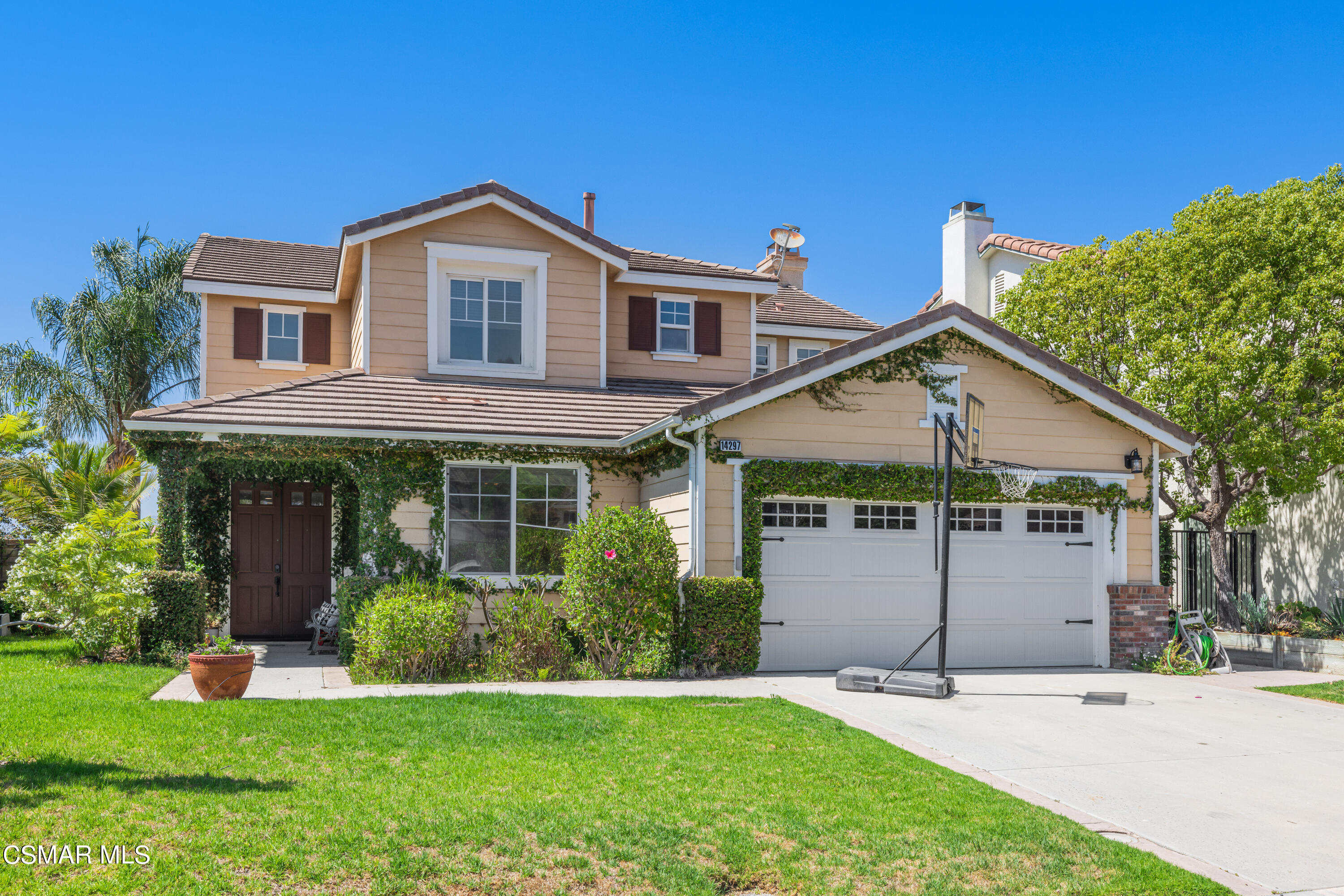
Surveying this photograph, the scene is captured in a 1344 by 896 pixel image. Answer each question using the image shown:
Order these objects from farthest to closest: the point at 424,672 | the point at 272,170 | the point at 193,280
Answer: the point at 272,170
the point at 193,280
the point at 424,672

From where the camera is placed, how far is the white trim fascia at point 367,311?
15359mm

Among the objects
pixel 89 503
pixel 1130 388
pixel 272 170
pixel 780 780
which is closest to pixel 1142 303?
pixel 1130 388

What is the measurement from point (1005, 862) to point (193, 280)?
15142 mm

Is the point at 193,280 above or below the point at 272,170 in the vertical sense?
below

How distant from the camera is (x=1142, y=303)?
56.2 feet

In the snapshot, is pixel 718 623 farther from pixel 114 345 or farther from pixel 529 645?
pixel 114 345

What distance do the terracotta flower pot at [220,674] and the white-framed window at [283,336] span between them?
8478 millimetres

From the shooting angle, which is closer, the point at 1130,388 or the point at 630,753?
Result: the point at 630,753

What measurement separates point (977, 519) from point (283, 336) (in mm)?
11384

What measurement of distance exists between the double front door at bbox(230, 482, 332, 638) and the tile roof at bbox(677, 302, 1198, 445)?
6577 mm

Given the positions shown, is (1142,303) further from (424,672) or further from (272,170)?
(272,170)

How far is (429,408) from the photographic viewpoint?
45.8ft

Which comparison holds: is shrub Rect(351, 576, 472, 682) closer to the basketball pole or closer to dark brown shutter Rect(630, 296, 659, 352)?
the basketball pole

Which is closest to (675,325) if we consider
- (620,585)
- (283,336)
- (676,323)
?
(676,323)
